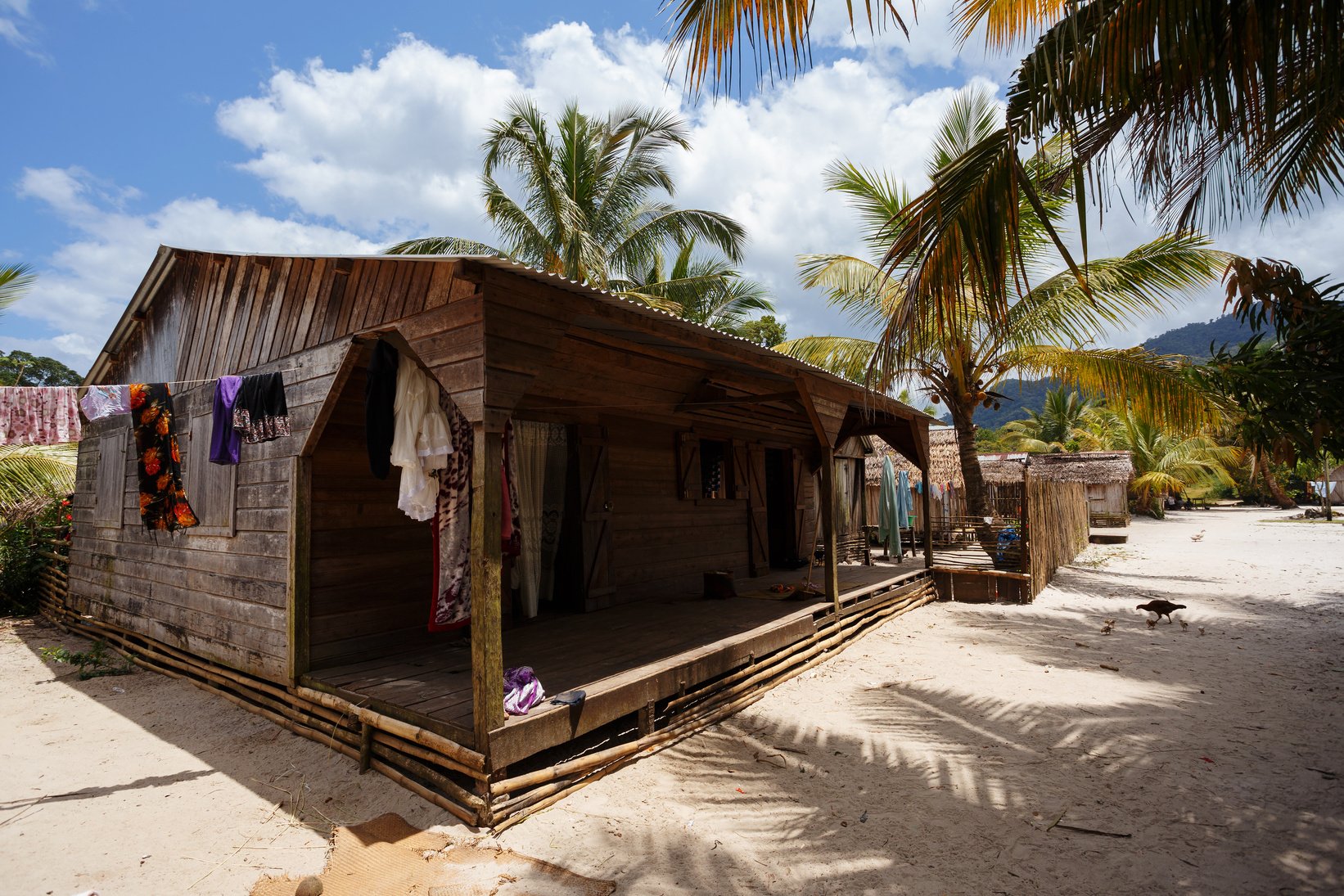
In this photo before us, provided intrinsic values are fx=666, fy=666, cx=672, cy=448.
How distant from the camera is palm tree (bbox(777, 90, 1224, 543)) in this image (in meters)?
9.23

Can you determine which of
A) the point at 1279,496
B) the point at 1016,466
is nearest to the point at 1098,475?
the point at 1016,466

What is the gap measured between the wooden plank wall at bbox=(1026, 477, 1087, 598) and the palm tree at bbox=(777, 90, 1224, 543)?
45.1 inches

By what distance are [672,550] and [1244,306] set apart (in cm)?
621

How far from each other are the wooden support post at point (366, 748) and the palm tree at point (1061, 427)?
31495 millimetres

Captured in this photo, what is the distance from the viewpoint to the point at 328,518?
530 cm

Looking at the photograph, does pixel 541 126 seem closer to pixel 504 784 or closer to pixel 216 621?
pixel 216 621

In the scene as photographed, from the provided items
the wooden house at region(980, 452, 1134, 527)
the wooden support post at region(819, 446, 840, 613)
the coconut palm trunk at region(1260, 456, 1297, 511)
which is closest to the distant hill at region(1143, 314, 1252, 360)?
the coconut palm trunk at region(1260, 456, 1297, 511)

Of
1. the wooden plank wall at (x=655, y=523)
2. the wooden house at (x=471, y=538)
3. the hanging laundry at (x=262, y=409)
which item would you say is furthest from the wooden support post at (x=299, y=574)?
the wooden plank wall at (x=655, y=523)

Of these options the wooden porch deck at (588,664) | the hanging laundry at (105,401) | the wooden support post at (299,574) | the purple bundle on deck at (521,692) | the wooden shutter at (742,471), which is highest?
the hanging laundry at (105,401)

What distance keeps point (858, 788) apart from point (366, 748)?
3.18 m

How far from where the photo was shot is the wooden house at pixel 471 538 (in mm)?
3928

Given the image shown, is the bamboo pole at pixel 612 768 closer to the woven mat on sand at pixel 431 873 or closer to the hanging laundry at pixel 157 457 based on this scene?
the woven mat on sand at pixel 431 873

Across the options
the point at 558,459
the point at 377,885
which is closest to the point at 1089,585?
the point at 558,459

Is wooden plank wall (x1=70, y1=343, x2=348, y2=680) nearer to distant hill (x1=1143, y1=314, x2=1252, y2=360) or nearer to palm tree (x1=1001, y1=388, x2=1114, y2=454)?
palm tree (x1=1001, y1=388, x2=1114, y2=454)
